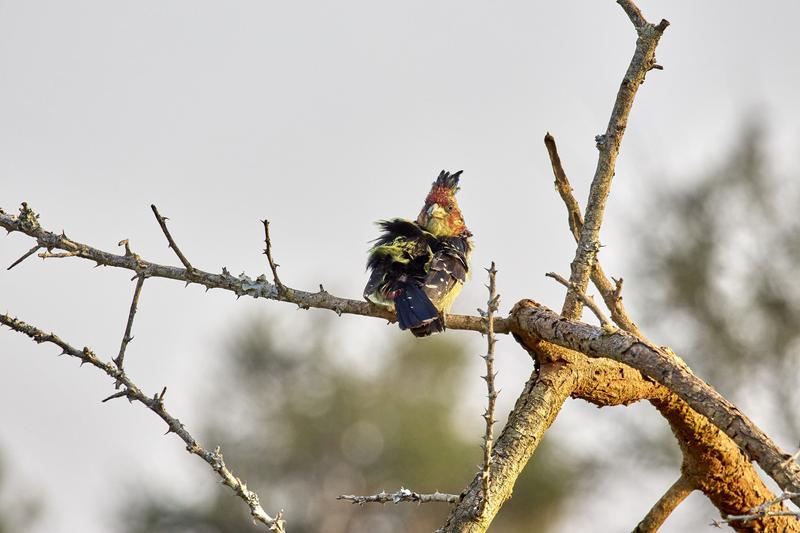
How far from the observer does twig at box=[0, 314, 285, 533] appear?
3039mm

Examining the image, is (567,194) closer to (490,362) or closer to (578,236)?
(578,236)

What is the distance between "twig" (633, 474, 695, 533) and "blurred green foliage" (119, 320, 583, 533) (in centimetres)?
1997

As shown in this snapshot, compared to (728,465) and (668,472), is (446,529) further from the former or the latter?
(668,472)

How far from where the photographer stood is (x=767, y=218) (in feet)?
72.4

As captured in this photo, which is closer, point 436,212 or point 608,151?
point 608,151

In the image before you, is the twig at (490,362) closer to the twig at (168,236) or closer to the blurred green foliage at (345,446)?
the twig at (168,236)

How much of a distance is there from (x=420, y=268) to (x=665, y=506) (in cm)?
184

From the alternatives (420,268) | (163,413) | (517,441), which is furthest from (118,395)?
(420,268)

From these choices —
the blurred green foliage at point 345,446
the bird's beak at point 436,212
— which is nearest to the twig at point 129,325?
the bird's beak at point 436,212

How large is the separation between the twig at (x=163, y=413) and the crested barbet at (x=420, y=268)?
1655 millimetres

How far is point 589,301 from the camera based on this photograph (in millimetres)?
3203

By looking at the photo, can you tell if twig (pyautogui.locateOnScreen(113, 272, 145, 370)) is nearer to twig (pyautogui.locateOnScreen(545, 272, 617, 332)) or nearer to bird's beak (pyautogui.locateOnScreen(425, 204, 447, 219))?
twig (pyautogui.locateOnScreen(545, 272, 617, 332))

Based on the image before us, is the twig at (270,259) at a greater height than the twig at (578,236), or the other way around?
the twig at (578,236)

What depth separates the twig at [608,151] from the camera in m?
3.94
